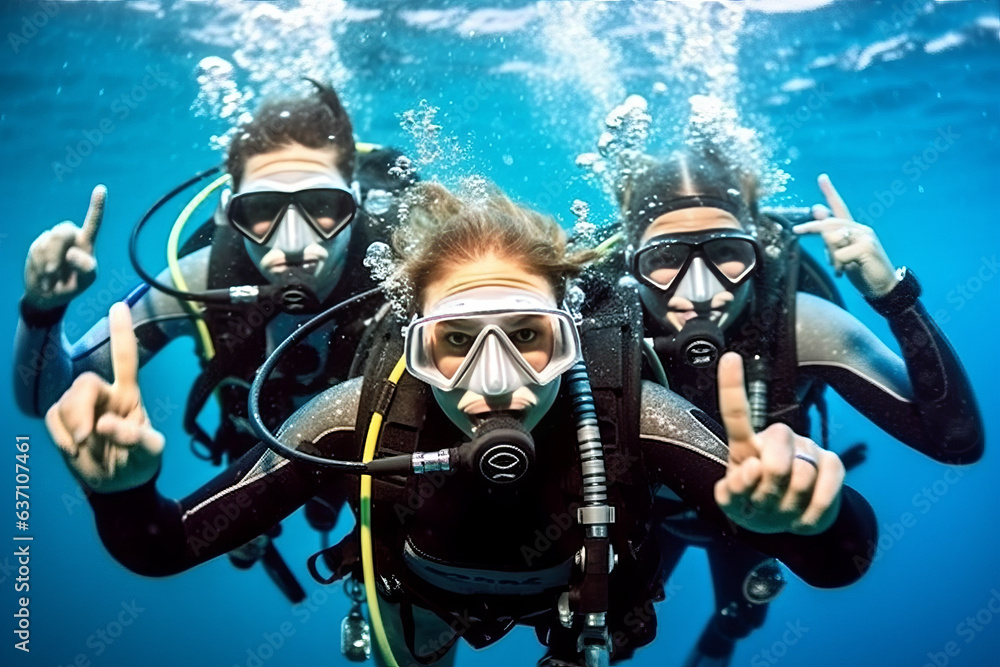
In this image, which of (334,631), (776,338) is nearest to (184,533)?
(776,338)

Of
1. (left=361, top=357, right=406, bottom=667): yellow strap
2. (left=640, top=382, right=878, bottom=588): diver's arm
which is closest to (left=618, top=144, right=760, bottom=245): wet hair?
(left=640, top=382, right=878, bottom=588): diver's arm

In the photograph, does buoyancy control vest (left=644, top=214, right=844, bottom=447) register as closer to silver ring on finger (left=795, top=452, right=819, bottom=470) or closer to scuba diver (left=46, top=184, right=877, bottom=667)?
scuba diver (left=46, top=184, right=877, bottom=667)

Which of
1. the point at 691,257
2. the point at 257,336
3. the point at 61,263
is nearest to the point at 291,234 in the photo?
the point at 257,336

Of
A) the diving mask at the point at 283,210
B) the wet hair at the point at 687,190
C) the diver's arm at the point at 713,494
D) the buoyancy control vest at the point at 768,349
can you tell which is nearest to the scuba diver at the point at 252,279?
the diving mask at the point at 283,210

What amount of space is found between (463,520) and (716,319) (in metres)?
2.11

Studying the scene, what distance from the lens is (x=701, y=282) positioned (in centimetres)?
392

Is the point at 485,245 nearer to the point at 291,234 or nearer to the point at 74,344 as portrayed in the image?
the point at 291,234

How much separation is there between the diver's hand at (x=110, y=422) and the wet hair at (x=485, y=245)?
1.17m

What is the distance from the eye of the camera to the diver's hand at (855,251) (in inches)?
154

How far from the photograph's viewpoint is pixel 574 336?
2.55 meters

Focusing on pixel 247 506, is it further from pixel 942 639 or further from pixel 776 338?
pixel 942 639

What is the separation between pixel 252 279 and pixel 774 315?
3714 mm

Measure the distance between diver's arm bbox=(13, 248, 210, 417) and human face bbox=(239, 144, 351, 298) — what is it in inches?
34.7

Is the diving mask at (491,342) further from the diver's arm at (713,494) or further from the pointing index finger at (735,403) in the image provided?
the pointing index finger at (735,403)
